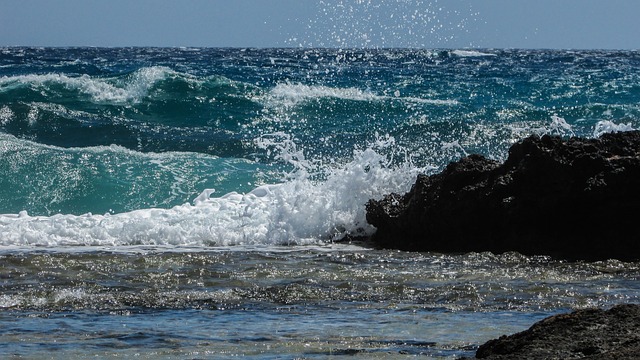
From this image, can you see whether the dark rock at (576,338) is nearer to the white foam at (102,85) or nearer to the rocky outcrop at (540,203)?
the rocky outcrop at (540,203)

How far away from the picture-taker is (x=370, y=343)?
4727mm

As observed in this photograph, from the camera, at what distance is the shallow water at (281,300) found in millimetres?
4746

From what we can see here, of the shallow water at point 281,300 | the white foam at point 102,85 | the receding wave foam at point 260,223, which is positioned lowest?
the shallow water at point 281,300

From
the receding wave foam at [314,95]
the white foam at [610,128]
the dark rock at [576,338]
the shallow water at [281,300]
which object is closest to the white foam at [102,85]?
the receding wave foam at [314,95]

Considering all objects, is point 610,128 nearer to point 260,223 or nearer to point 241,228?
point 260,223

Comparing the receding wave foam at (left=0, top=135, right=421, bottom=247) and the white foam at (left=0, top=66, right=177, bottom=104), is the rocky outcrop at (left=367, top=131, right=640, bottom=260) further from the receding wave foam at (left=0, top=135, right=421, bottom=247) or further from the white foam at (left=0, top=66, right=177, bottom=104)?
the white foam at (left=0, top=66, right=177, bottom=104)

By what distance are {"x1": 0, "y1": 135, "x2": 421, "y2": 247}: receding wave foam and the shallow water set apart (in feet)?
2.73

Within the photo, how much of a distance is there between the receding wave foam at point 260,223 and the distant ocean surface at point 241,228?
0.06 ft

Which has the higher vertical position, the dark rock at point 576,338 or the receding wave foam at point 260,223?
the receding wave foam at point 260,223

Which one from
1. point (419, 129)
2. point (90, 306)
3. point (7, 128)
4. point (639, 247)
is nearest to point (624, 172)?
point (639, 247)

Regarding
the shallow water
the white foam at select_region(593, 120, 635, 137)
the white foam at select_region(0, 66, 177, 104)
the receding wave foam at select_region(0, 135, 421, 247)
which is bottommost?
the shallow water

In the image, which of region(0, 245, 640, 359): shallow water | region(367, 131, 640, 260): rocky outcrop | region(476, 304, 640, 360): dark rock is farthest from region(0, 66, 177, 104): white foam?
region(476, 304, 640, 360): dark rock

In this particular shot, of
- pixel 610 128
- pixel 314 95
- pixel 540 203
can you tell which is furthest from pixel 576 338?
pixel 314 95

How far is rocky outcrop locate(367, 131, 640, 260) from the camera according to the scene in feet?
24.7
